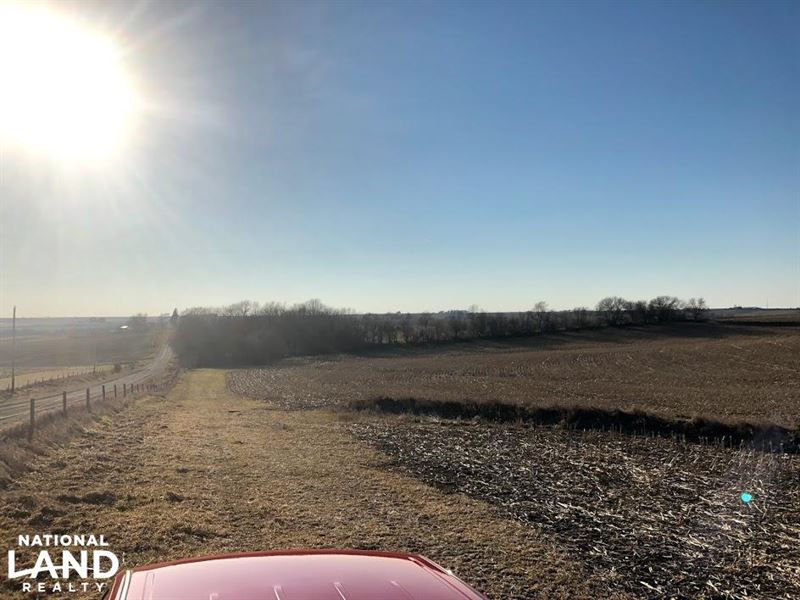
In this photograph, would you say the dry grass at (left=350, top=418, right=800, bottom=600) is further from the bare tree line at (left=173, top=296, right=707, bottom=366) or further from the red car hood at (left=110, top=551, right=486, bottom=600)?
the bare tree line at (left=173, top=296, right=707, bottom=366)

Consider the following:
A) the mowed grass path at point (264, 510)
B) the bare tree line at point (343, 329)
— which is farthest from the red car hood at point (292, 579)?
the bare tree line at point (343, 329)

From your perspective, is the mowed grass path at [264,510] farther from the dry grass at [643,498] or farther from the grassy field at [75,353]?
the grassy field at [75,353]

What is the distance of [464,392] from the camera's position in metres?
35.2

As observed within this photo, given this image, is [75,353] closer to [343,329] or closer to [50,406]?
[343,329]

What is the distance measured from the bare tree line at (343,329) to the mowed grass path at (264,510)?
262 feet

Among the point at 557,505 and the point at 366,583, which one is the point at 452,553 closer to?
the point at 557,505

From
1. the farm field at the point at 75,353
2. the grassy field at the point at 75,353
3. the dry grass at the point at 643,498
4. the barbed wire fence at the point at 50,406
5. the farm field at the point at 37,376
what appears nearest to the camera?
the dry grass at the point at 643,498

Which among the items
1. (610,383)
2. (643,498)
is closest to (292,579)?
(643,498)

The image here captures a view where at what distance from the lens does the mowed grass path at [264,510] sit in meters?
7.92

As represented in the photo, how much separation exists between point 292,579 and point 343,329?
377 feet

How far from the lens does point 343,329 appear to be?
117188 mm

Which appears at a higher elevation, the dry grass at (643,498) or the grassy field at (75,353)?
the dry grass at (643,498)

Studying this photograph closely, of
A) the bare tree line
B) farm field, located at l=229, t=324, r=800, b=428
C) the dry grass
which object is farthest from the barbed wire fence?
the bare tree line

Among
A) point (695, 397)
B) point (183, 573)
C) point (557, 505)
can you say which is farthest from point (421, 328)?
point (183, 573)
